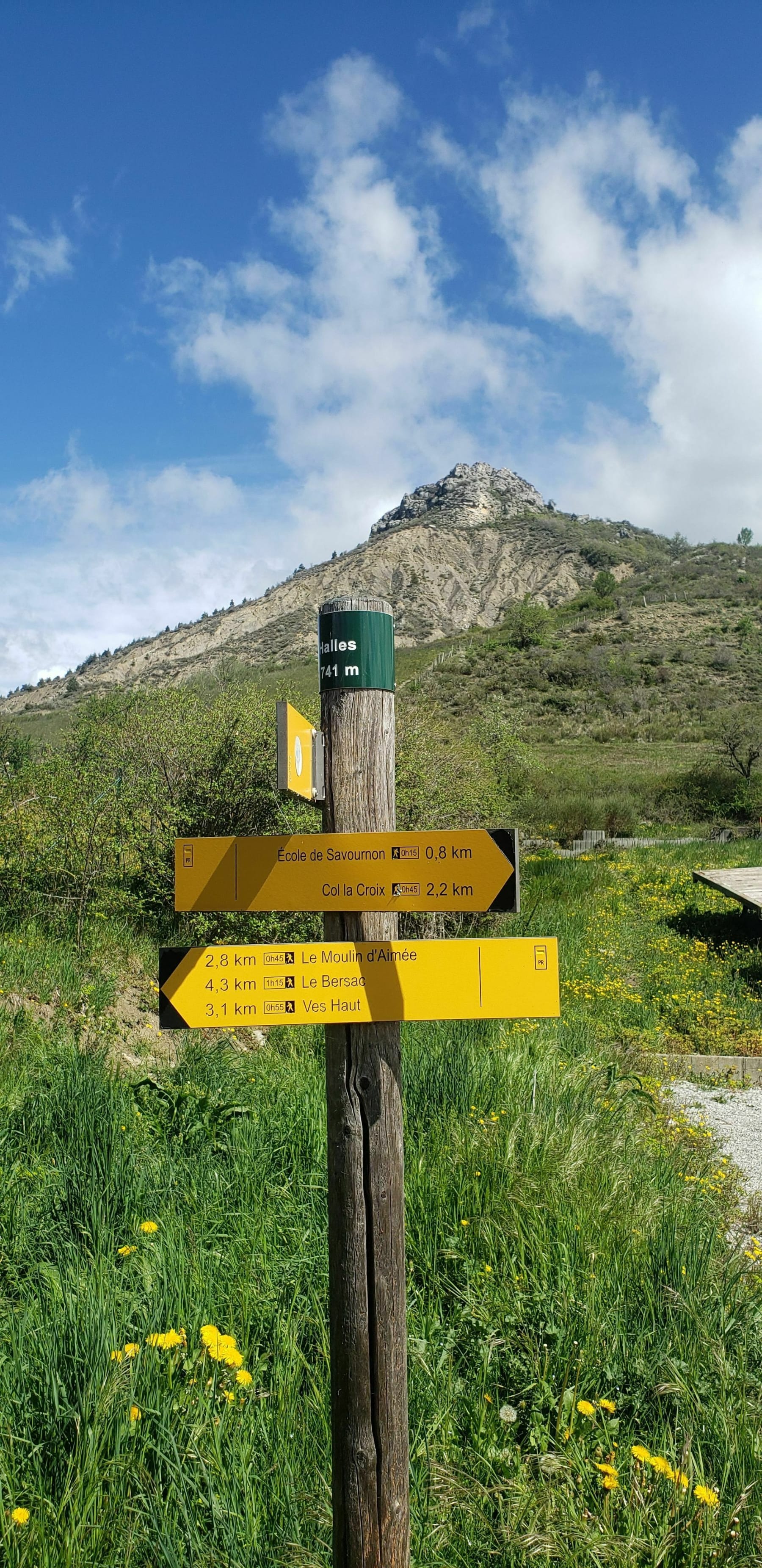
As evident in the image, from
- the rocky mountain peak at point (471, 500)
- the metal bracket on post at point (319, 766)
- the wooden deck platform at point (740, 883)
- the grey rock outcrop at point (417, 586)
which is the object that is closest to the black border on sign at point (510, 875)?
the metal bracket on post at point (319, 766)

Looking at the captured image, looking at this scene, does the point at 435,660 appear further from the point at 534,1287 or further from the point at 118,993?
the point at 534,1287

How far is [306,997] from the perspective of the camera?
176 cm

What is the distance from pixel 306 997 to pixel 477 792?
859 cm

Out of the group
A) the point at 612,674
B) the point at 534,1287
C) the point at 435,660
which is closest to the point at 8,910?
the point at 534,1287

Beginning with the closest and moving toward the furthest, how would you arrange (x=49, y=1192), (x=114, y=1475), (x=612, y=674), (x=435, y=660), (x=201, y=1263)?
1. (x=114, y=1475)
2. (x=201, y=1263)
3. (x=49, y=1192)
4. (x=612, y=674)
5. (x=435, y=660)

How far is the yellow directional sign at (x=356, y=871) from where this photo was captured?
1.79 metres

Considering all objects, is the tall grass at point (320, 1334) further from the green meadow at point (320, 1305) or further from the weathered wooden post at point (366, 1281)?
the weathered wooden post at point (366, 1281)

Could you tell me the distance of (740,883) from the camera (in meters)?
10.1

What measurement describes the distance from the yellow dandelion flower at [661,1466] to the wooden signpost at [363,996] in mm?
607

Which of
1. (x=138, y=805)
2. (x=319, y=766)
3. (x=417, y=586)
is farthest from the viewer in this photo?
(x=417, y=586)

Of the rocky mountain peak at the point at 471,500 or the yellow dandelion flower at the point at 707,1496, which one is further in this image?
the rocky mountain peak at the point at 471,500

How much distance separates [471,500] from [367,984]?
116048 mm

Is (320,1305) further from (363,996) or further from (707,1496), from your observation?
(363,996)

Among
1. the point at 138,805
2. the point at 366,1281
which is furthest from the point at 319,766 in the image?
the point at 138,805
